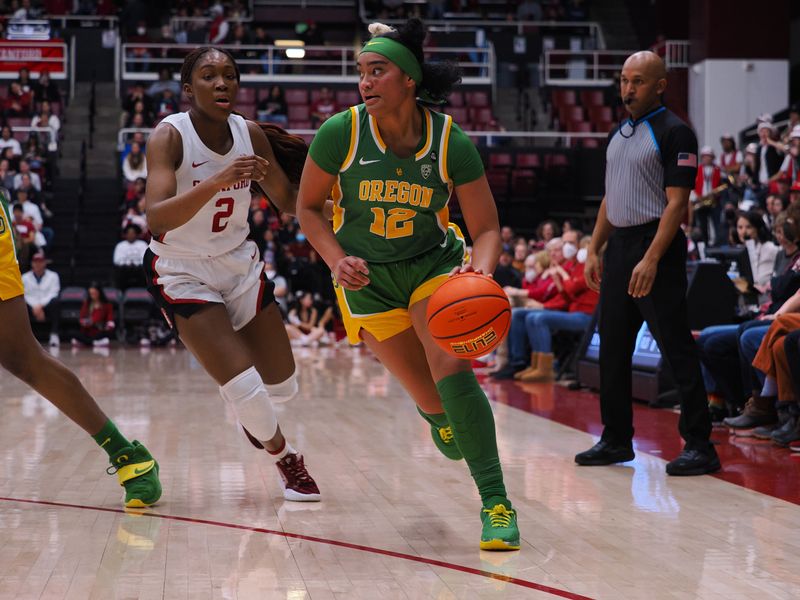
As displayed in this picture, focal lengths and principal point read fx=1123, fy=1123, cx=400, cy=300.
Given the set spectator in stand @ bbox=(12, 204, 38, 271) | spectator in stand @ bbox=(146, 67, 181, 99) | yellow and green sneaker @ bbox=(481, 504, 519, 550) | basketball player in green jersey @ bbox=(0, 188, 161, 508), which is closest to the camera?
yellow and green sneaker @ bbox=(481, 504, 519, 550)

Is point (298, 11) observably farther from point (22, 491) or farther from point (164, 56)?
point (22, 491)

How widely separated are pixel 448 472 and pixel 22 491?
1935 millimetres

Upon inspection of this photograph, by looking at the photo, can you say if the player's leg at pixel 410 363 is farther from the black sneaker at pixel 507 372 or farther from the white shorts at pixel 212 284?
the black sneaker at pixel 507 372

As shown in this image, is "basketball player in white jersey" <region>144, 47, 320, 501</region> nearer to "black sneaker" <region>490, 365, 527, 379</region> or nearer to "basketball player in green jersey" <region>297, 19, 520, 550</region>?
"basketball player in green jersey" <region>297, 19, 520, 550</region>

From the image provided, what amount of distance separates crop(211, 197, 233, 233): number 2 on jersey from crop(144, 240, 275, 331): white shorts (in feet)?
0.41

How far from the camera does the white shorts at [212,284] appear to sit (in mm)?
4465

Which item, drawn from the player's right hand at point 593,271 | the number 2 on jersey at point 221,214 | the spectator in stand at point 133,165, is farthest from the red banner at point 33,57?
the number 2 on jersey at point 221,214

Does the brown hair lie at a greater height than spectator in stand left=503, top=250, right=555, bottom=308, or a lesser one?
greater

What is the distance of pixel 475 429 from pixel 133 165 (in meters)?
15.0

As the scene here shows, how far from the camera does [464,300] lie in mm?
3625

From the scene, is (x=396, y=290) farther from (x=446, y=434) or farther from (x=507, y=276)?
(x=507, y=276)

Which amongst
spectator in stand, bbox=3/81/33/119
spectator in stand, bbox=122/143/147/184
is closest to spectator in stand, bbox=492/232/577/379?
spectator in stand, bbox=122/143/147/184

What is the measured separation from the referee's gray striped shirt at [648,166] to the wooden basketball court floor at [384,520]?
1.26 m

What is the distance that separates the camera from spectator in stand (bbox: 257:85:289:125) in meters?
19.7
